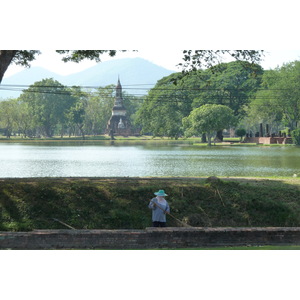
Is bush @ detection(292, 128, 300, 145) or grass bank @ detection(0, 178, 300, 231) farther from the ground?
bush @ detection(292, 128, 300, 145)

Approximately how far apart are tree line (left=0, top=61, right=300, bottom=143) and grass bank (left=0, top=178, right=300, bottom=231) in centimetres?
721

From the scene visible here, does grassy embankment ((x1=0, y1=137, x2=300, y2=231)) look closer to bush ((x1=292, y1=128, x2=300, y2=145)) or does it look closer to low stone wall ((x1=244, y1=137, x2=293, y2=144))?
bush ((x1=292, y1=128, x2=300, y2=145))

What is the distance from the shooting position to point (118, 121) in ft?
245

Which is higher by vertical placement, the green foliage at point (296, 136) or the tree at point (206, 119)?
the tree at point (206, 119)

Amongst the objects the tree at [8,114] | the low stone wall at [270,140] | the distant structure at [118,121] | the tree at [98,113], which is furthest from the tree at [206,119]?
the distant structure at [118,121]

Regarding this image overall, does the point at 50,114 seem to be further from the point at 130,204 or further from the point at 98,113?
the point at 130,204

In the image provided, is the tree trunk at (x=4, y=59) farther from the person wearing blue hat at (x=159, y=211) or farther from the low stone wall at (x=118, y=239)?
the person wearing blue hat at (x=159, y=211)

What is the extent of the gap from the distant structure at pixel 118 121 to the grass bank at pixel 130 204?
5697cm

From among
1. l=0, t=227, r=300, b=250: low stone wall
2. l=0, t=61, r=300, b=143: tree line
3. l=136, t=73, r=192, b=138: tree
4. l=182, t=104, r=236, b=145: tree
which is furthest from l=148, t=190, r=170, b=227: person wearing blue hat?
l=136, t=73, r=192, b=138: tree

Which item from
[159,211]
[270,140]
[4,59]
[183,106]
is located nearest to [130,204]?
[159,211]

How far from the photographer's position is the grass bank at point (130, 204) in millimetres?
12703

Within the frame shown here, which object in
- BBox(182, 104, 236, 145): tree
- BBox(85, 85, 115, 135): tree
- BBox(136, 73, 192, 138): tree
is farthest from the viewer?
BBox(85, 85, 115, 135): tree

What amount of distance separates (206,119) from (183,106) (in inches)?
93.7

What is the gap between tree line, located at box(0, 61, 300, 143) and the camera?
36.8 m
